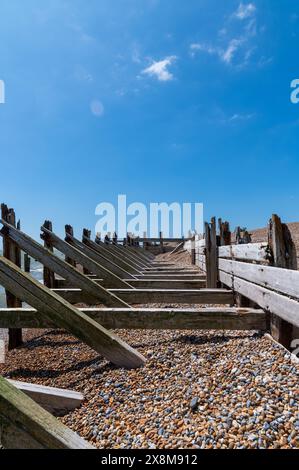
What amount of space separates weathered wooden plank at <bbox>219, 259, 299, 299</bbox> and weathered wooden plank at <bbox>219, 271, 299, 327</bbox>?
0.07 metres

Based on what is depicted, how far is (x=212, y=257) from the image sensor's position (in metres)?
7.18

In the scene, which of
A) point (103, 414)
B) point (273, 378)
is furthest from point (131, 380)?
point (273, 378)

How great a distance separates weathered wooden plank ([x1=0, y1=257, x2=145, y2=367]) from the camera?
9.51 ft

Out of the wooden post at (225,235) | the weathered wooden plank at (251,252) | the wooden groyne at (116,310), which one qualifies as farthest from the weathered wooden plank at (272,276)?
the wooden post at (225,235)

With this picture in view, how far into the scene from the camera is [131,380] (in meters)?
2.88

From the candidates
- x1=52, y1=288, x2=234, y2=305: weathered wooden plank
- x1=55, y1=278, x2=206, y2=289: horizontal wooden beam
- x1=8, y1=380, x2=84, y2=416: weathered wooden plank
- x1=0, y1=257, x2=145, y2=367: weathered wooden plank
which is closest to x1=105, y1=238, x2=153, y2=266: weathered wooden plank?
x1=55, y1=278, x2=206, y2=289: horizontal wooden beam

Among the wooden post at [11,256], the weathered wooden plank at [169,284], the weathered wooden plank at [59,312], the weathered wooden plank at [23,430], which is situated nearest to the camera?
the weathered wooden plank at [23,430]

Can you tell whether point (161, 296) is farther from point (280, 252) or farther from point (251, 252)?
point (280, 252)

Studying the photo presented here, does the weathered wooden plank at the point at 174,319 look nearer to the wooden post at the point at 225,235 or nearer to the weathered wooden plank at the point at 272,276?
the weathered wooden plank at the point at 272,276

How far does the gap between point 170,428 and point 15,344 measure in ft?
15.1

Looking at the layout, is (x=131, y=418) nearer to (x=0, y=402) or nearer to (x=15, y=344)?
(x=0, y=402)

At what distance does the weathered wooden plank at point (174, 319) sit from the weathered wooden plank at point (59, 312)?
1.96 ft

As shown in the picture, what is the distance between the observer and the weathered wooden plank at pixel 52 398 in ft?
7.89

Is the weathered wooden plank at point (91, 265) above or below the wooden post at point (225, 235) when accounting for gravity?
below
